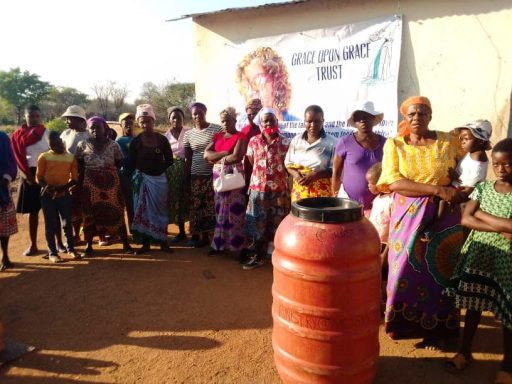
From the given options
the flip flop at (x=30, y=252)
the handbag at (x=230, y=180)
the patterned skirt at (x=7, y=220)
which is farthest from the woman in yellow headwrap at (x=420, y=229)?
the flip flop at (x=30, y=252)

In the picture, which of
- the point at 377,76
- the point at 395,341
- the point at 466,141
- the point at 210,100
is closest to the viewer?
the point at 395,341

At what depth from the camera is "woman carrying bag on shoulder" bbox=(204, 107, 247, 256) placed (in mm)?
4793

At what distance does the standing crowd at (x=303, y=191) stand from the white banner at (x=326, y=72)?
1128 millimetres

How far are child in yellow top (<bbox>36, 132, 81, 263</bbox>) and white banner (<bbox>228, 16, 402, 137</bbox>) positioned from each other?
3139 millimetres

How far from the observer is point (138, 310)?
12.3 feet

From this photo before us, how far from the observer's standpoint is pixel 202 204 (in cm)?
543

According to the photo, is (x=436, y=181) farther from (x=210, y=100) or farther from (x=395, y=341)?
(x=210, y=100)

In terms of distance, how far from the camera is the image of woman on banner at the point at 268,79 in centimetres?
636

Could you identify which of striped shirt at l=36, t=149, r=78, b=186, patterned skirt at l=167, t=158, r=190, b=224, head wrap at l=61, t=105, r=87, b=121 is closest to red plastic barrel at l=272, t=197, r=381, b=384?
striped shirt at l=36, t=149, r=78, b=186

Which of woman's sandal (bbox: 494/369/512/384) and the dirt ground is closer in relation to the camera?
woman's sandal (bbox: 494/369/512/384)

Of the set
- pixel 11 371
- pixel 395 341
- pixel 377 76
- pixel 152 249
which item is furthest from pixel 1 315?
pixel 377 76

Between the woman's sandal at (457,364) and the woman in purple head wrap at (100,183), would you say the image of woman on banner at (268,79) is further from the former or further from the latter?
the woman's sandal at (457,364)

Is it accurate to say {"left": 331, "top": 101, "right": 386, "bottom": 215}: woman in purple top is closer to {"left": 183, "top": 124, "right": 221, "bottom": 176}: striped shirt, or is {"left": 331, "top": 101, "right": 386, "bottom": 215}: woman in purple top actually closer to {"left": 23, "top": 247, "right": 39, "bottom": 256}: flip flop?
{"left": 183, "top": 124, "right": 221, "bottom": 176}: striped shirt

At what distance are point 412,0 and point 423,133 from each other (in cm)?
322
